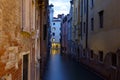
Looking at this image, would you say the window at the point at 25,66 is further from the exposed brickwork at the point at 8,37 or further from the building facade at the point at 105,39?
the building facade at the point at 105,39

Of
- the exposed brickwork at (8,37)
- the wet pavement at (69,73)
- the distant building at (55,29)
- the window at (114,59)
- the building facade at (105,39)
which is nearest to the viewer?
the exposed brickwork at (8,37)

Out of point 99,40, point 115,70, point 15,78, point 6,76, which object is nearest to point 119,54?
point 115,70

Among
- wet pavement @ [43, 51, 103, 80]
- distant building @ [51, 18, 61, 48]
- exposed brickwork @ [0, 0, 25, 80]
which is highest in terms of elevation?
distant building @ [51, 18, 61, 48]

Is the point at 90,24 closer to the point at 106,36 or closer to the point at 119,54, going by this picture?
the point at 106,36

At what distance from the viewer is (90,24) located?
85.4ft

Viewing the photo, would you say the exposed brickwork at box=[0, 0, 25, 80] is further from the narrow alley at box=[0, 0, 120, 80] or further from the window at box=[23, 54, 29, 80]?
the window at box=[23, 54, 29, 80]

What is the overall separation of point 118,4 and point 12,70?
454 inches

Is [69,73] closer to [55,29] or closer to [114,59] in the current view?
[114,59]

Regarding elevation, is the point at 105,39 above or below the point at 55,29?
below

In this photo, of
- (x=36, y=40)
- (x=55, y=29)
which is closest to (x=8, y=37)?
(x=36, y=40)

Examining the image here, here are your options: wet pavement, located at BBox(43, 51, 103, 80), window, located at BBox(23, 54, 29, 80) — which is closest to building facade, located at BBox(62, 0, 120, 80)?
wet pavement, located at BBox(43, 51, 103, 80)

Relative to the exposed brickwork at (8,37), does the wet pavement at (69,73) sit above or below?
below

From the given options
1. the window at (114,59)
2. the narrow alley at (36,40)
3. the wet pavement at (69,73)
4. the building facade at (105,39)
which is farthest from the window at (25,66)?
the wet pavement at (69,73)

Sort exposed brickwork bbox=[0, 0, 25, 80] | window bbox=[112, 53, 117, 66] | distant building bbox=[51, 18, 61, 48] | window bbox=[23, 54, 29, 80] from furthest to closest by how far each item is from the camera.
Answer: distant building bbox=[51, 18, 61, 48]
window bbox=[112, 53, 117, 66]
window bbox=[23, 54, 29, 80]
exposed brickwork bbox=[0, 0, 25, 80]
